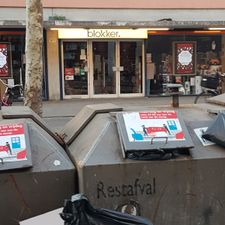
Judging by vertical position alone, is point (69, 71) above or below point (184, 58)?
below

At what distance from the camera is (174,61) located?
17.0 metres

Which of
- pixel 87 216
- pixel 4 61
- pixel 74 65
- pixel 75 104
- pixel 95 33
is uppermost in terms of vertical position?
pixel 95 33

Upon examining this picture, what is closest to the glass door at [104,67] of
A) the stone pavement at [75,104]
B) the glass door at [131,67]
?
the glass door at [131,67]

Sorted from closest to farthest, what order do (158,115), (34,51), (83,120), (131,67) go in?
(158,115)
(83,120)
(34,51)
(131,67)

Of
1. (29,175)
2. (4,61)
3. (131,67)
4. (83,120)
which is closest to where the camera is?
(29,175)

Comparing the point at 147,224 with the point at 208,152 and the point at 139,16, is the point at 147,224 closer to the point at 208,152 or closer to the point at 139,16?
the point at 208,152

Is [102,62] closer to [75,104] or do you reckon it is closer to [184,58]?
[75,104]

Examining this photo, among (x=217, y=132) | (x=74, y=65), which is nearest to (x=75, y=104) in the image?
(x=74, y=65)

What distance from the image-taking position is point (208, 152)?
122 inches

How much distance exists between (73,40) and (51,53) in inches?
34.8

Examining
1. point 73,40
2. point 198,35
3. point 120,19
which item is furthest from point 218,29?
point 73,40

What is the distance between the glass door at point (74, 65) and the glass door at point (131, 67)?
131cm

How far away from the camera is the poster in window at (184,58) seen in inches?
668

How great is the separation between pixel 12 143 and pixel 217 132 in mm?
1333
